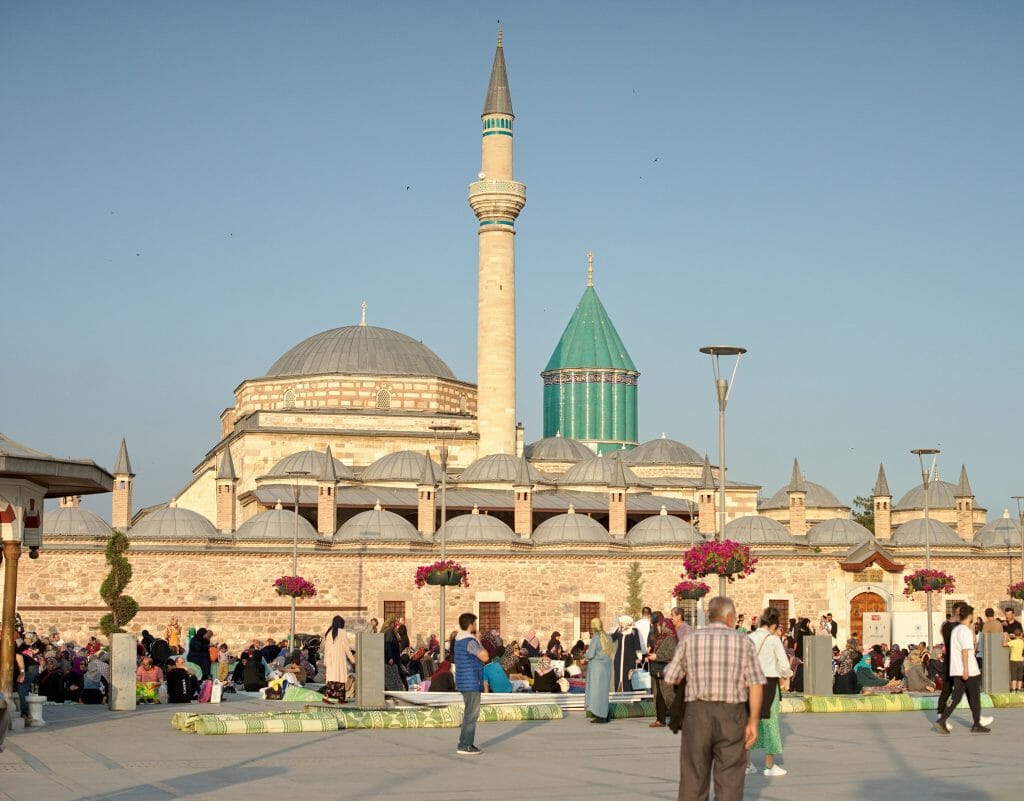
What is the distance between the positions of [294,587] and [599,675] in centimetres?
2237

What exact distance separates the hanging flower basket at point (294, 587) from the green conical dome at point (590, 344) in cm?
2715

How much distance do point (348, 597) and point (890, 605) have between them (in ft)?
49.6

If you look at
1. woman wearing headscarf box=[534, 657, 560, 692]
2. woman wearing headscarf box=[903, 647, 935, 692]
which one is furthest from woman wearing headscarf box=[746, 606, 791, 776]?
woman wearing headscarf box=[903, 647, 935, 692]

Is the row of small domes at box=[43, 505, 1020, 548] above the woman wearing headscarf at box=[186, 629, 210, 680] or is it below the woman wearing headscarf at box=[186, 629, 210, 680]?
above

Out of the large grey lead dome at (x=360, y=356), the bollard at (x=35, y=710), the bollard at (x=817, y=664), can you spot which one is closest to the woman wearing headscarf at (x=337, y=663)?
the bollard at (x=35, y=710)

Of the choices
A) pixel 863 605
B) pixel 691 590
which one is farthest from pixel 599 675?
pixel 863 605

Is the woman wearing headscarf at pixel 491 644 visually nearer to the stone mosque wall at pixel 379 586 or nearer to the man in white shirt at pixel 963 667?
the man in white shirt at pixel 963 667

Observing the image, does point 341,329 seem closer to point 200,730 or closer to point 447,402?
point 447,402

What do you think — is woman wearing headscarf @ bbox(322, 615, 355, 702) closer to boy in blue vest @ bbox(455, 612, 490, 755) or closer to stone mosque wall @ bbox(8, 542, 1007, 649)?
boy in blue vest @ bbox(455, 612, 490, 755)

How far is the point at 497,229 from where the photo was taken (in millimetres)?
46438

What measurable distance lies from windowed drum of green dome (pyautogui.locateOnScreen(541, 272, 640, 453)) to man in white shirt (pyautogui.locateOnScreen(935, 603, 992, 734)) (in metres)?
47.8

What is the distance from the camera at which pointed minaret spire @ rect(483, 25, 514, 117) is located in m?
46.5

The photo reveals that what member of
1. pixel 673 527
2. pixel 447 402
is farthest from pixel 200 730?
pixel 447 402

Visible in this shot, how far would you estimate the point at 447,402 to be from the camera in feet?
179
